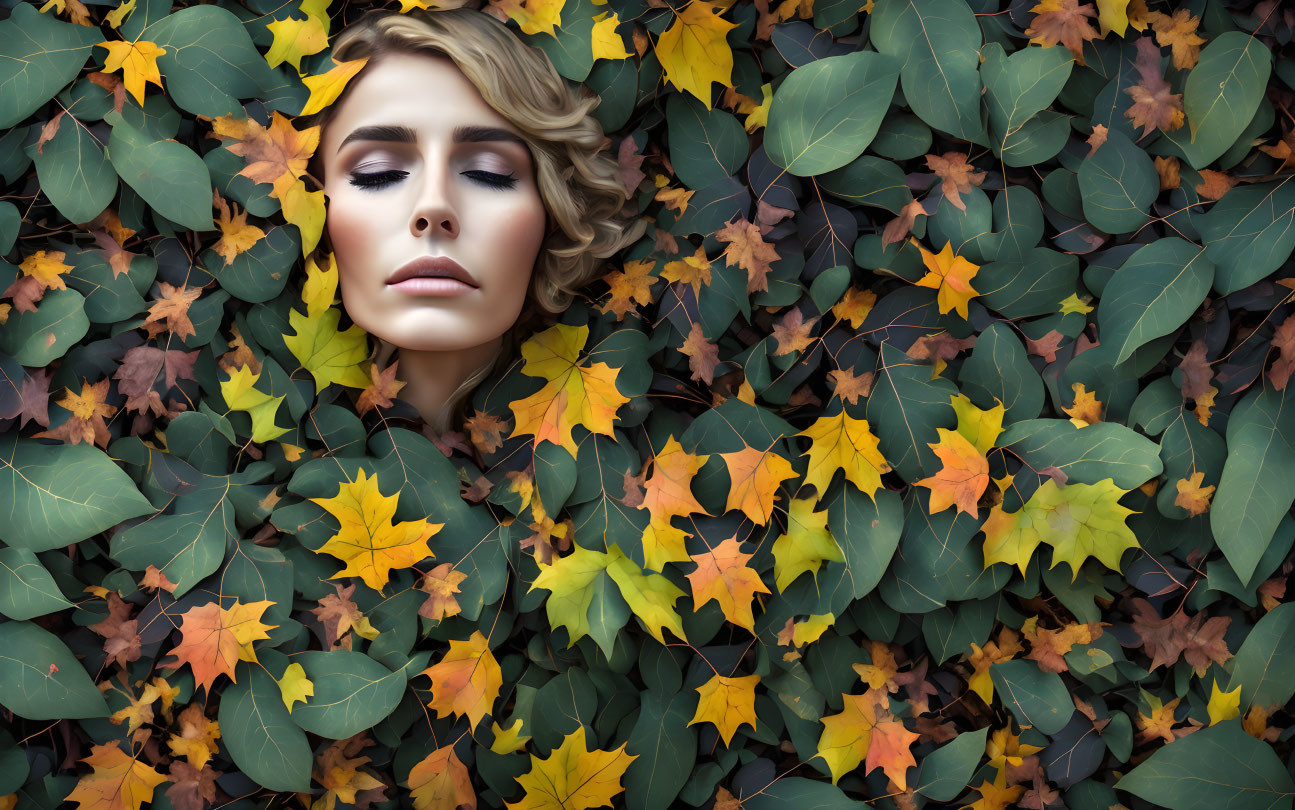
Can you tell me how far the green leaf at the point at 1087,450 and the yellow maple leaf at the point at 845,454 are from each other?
0.75ft

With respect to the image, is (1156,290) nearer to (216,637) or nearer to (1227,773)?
(1227,773)

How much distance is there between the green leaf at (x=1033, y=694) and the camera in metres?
1.49

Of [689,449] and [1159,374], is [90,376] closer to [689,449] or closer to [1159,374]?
[689,449]

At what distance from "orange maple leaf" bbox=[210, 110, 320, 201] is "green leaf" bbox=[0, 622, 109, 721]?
0.78m

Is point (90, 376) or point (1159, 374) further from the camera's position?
point (1159, 374)

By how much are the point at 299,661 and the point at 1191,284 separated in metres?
1.59

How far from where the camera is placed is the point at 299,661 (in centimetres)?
142

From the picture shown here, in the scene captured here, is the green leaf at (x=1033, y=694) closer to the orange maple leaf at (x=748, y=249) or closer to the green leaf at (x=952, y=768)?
the green leaf at (x=952, y=768)

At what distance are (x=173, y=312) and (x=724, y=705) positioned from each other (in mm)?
1093

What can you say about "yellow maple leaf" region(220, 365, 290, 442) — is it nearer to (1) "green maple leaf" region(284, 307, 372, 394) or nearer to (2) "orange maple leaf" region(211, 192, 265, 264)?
(1) "green maple leaf" region(284, 307, 372, 394)

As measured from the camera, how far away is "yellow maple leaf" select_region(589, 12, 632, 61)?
4.66ft

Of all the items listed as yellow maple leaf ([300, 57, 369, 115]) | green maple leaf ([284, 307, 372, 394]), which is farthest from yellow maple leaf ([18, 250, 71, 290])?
yellow maple leaf ([300, 57, 369, 115])

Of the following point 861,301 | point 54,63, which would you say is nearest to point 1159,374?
point 861,301

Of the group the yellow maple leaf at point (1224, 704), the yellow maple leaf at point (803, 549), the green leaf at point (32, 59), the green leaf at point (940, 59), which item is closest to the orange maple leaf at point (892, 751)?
the yellow maple leaf at point (803, 549)
